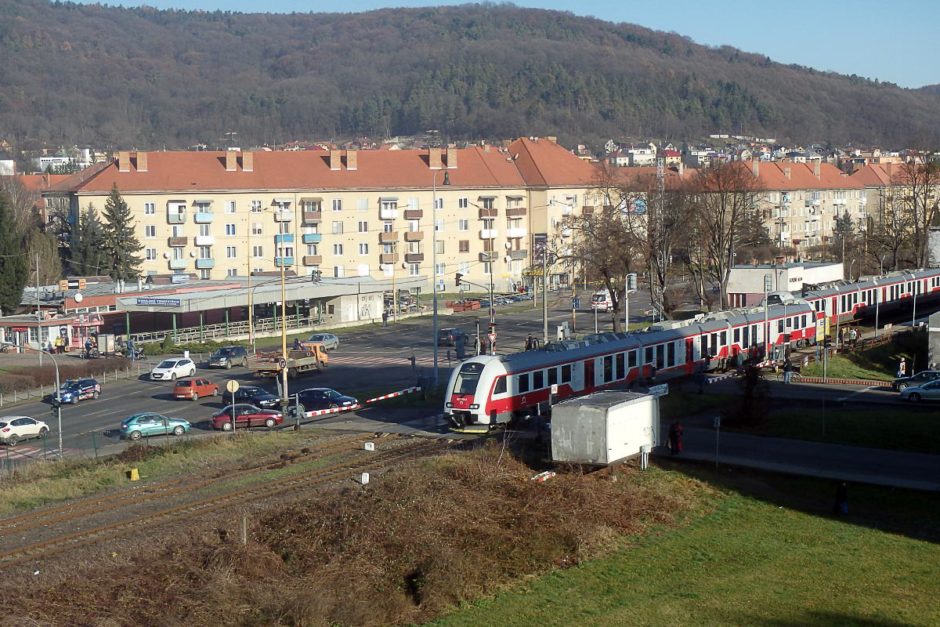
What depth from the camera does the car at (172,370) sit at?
4938 centimetres

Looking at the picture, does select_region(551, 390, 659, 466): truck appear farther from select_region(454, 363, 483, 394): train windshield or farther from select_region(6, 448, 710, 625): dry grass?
select_region(454, 363, 483, 394): train windshield

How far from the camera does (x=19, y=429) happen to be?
125ft

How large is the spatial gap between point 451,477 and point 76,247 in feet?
211

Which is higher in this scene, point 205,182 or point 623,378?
point 205,182

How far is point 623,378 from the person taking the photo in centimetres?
3709

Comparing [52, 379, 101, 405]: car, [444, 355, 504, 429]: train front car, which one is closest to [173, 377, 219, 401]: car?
[52, 379, 101, 405]: car

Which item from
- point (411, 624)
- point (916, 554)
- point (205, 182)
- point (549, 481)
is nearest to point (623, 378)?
point (549, 481)

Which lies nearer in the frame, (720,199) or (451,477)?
(451,477)

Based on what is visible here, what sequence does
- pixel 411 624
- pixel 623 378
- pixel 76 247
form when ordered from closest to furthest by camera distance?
pixel 411 624, pixel 623 378, pixel 76 247

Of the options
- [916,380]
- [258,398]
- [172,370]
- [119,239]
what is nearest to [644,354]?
[916,380]

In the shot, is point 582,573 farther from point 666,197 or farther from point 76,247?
point 76,247

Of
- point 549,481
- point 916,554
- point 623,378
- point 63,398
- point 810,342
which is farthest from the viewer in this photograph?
point 810,342

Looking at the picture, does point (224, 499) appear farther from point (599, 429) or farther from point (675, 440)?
point (675, 440)

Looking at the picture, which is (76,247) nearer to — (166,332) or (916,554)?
(166,332)
